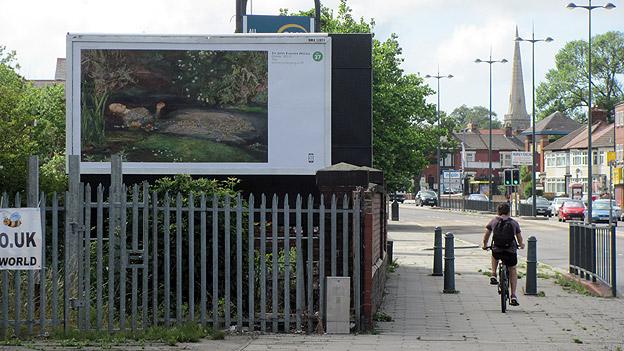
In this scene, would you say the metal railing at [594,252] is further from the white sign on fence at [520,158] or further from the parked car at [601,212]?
the white sign on fence at [520,158]

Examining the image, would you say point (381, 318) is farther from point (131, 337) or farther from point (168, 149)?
point (168, 149)

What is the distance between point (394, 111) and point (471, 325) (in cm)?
4150

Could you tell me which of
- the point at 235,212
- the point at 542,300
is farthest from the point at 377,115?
the point at 235,212

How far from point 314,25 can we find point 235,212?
8831 millimetres

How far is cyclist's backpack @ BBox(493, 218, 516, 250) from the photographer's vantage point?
16859 millimetres

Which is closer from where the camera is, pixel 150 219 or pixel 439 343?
pixel 439 343

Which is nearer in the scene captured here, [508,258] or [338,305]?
[338,305]

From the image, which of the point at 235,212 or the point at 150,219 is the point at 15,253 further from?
the point at 235,212

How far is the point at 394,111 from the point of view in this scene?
2184 inches

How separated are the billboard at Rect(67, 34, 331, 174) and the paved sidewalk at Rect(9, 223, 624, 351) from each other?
2.94 m

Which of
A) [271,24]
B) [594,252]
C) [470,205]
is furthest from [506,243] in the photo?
[470,205]

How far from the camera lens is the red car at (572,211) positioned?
224ft

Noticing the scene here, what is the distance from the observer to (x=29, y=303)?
12344 mm

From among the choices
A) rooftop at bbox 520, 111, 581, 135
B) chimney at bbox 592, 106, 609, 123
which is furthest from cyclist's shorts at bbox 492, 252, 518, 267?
rooftop at bbox 520, 111, 581, 135
